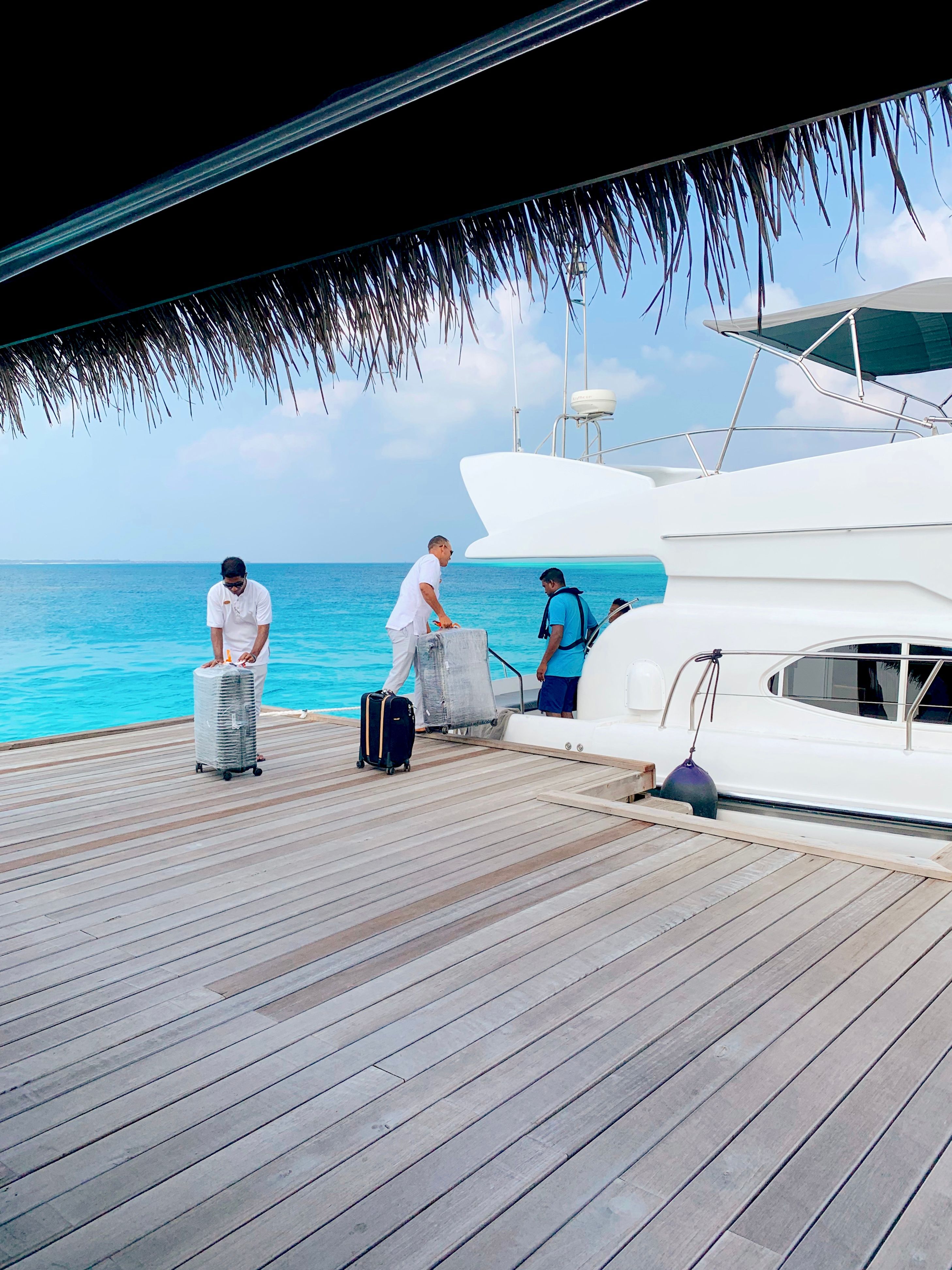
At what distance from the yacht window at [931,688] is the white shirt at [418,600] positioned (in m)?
3.81

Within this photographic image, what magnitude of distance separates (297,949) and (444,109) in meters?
3.10

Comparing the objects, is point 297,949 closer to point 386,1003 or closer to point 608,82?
point 386,1003

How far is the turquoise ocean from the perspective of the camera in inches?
1516

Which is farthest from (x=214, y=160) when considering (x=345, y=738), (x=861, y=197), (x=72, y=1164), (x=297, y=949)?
(x=345, y=738)

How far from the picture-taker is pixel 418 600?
7.88m

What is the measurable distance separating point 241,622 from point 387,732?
1.52 metres

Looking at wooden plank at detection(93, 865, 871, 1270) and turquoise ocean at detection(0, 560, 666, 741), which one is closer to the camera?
wooden plank at detection(93, 865, 871, 1270)

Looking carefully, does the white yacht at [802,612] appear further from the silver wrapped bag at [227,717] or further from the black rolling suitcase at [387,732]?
the silver wrapped bag at [227,717]

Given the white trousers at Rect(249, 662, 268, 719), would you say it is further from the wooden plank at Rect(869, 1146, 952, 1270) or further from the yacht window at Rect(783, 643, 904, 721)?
the wooden plank at Rect(869, 1146, 952, 1270)

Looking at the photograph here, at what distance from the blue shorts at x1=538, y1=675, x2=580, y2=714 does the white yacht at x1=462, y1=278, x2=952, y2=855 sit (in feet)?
0.33

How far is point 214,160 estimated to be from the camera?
5.14 feet

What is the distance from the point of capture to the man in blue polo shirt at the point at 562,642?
8289mm

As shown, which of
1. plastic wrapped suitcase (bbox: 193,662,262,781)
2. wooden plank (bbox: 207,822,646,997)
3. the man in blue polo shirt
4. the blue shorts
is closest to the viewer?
wooden plank (bbox: 207,822,646,997)

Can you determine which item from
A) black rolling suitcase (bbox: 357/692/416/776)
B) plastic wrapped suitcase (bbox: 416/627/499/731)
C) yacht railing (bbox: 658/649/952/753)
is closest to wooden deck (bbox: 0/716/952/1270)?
black rolling suitcase (bbox: 357/692/416/776)
